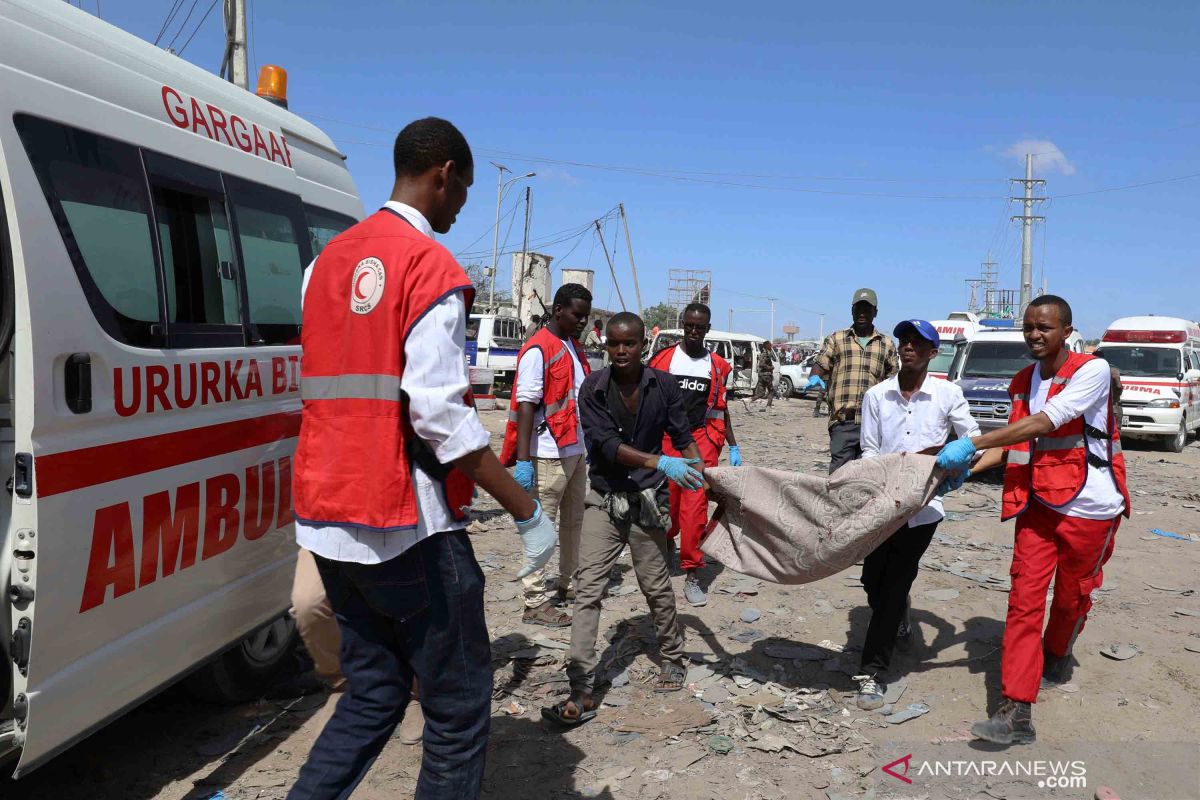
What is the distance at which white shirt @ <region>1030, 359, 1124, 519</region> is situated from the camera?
151 inches

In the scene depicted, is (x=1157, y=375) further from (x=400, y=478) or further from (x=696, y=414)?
(x=400, y=478)

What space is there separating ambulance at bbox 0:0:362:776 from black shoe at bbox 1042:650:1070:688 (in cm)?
402

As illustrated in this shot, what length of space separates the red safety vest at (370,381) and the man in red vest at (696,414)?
3934 millimetres

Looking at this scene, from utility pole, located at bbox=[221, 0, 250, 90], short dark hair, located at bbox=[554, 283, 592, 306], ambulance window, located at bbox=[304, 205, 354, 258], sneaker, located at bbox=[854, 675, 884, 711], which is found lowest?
sneaker, located at bbox=[854, 675, 884, 711]

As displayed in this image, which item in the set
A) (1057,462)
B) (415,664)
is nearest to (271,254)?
(415,664)

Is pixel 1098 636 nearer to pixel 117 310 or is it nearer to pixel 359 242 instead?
pixel 359 242

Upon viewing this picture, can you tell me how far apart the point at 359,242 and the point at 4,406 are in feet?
5.53

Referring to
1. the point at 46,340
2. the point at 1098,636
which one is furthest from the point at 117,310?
the point at 1098,636

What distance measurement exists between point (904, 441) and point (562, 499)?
2211 millimetres

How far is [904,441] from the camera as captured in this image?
4.34 meters

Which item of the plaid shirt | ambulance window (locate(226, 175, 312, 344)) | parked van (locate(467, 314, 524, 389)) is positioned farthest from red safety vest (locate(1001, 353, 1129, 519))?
parked van (locate(467, 314, 524, 389))

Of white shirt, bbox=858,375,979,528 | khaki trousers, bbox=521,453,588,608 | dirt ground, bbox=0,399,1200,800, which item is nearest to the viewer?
dirt ground, bbox=0,399,1200,800

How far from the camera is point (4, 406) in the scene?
293 cm

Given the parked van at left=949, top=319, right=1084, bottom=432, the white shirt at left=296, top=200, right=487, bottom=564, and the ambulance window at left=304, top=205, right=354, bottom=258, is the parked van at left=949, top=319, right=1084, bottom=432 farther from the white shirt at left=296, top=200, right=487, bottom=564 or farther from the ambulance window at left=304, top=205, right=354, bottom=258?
the white shirt at left=296, top=200, right=487, bottom=564
